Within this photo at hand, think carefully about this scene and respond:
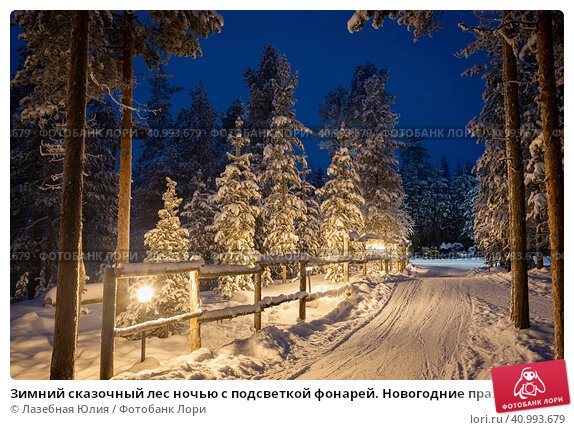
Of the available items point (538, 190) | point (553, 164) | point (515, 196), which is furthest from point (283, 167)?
point (553, 164)

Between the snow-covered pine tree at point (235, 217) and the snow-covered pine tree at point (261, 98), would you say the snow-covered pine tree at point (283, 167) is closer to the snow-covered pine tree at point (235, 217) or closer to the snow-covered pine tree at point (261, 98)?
the snow-covered pine tree at point (235, 217)

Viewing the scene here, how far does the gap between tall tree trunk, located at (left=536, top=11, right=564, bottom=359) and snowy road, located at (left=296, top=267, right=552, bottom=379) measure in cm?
119

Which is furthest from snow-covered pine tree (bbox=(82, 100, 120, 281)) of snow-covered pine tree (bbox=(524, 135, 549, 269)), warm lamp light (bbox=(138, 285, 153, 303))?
snow-covered pine tree (bbox=(524, 135, 549, 269))

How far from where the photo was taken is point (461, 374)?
17.4ft

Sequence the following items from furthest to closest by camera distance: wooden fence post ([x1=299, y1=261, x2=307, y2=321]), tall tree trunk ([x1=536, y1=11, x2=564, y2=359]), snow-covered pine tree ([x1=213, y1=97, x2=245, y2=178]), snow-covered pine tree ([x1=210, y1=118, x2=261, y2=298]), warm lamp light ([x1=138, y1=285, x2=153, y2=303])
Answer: snow-covered pine tree ([x1=213, y1=97, x2=245, y2=178])
snow-covered pine tree ([x1=210, y1=118, x2=261, y2=298])
wooden fence post ([x1=299, y1=261, x2=307, y2=321])
warm lamp light ([x1=138, y1=285, x2=153, y2=303])
tall tree trunk ([x1=536, y1=11, x2=564, y2=359])

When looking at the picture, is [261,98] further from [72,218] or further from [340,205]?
[72,218]

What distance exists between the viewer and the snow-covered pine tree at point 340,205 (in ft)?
62.2

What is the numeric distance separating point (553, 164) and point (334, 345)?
5.25m

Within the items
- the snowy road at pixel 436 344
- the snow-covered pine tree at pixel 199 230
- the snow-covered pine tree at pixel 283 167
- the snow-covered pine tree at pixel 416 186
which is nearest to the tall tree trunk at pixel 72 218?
the snowy road at pixel 436 344

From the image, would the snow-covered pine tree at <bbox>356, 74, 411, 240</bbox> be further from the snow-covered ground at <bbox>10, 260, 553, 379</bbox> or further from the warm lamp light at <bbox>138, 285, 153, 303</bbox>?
the warm lamp light at <bbox>138, 285, 153, 303</bbox>

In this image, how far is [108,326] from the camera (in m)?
4.75

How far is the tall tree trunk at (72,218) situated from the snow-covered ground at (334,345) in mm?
895

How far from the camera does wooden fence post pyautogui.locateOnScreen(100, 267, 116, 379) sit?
4684 millimetres
